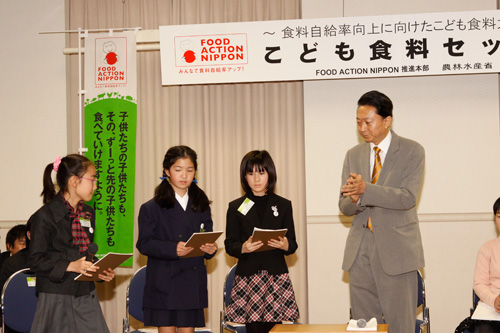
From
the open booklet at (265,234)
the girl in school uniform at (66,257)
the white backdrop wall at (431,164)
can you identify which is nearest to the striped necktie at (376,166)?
the open booklet at (265,234)

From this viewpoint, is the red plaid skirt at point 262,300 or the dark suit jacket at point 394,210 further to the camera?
the red plaid skirt at point 262,300

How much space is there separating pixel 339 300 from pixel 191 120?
2.29 metres

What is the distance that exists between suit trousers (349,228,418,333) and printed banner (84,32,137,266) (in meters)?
2.82

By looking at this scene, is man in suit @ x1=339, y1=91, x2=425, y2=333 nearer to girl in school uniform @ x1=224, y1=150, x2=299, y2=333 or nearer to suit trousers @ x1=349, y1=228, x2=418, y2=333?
suit trousers @ x1=349, y1=228, x2=418, y2=333

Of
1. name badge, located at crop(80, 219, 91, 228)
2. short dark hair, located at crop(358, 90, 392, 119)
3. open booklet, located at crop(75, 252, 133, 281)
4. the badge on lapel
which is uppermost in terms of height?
short dark hair, located at crop(358, 90, 392, 119)

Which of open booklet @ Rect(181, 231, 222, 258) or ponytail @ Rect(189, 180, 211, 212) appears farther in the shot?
ponytail @ Rect(189, 180, 211, 212)

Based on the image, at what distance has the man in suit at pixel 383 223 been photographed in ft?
11.9

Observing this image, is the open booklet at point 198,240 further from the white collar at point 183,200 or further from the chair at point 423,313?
the chair at point 423,313

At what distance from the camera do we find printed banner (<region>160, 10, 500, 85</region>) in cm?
533

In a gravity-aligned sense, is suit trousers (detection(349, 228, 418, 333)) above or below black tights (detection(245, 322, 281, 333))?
above

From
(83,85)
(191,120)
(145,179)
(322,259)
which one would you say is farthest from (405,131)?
(83,85)

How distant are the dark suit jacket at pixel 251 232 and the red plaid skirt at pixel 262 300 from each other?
55mm

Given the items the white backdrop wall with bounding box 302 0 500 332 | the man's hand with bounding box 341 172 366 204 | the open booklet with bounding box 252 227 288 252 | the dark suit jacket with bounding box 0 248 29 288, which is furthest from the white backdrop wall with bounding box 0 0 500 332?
the dark suit jacket with bounding box 0 248 29 288

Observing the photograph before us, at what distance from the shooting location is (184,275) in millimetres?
3990
